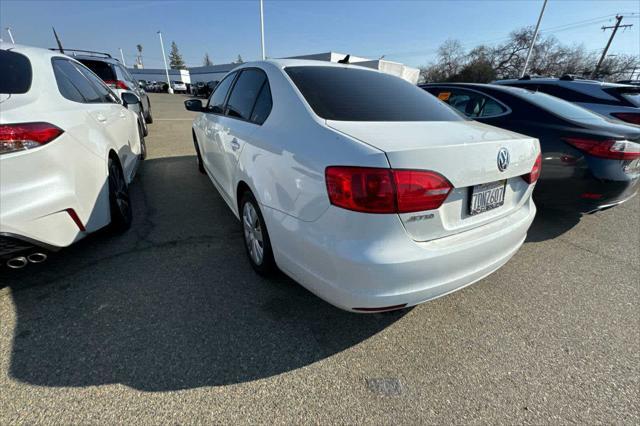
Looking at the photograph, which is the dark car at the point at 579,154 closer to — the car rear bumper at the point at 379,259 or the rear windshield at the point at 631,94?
the car rear bumper at the point at 379,259

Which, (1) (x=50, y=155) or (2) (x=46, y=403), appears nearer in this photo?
(2) (x=46, y=403)

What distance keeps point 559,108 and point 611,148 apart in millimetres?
797

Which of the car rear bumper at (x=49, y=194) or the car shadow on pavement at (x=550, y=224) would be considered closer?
the car rear bumper at (x=49, y=194)

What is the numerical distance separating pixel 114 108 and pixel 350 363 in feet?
12.3

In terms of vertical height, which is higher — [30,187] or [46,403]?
[30,187]

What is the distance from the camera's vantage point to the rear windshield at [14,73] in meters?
1.94

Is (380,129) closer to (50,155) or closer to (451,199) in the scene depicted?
(451,199)

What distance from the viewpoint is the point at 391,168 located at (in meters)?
1.33

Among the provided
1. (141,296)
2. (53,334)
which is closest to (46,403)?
(53,334)

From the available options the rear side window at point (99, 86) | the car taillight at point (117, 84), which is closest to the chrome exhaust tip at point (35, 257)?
the rear side window at point (99, 86)

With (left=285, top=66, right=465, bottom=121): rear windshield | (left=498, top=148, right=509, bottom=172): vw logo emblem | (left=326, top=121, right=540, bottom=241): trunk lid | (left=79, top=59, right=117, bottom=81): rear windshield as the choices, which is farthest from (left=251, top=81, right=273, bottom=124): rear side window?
(left=79, top=59, right=117, bottom=81): rear windshield

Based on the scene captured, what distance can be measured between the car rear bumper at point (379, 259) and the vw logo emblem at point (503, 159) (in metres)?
0.34

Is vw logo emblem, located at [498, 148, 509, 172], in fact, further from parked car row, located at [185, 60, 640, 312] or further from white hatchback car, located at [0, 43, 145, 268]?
white hatchback car, located at [0, 43, 145, 268]

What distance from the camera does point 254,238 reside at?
240 centimetres
